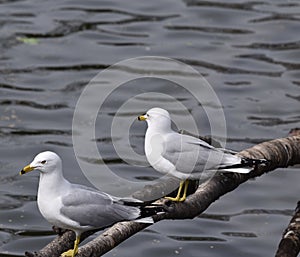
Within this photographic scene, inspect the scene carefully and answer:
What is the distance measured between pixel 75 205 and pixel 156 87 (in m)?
6.35

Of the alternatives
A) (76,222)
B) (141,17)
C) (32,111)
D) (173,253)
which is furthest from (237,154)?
(141,17)

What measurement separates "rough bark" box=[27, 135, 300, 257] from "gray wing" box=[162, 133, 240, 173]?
0.17 meters

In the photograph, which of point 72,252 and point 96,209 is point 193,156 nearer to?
point 96,209

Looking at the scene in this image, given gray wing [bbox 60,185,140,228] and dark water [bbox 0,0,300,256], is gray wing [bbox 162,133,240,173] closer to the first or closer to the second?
gray wing [bbox 60,185,140,228]

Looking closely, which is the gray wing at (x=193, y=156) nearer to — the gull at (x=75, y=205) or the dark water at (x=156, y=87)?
the gull at (x=75, y=205)

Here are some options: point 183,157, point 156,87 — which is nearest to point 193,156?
point 183,157

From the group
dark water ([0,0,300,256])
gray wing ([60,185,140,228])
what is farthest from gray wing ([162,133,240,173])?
dark water ([0,0,300,256])

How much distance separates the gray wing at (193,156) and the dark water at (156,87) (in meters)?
2.64

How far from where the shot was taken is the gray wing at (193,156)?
6.92m

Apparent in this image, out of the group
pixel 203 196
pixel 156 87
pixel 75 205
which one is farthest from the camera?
pixel 156 87

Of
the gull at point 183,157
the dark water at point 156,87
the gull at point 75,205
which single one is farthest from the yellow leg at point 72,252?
the dark water at point 156,87

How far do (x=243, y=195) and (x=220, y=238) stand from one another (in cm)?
86

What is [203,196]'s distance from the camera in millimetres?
6945

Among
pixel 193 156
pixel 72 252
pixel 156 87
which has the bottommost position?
pixel 72 252
